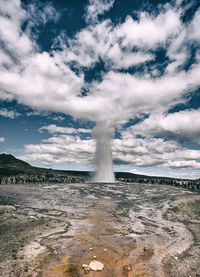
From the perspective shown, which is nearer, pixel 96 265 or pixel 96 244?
Answer: pixel 96 265

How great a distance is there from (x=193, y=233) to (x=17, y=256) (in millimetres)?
21298

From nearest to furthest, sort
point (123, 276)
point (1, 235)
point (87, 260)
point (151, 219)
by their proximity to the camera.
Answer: point (123, 276), point (87, 260), point (1, 235), point (151, 219)

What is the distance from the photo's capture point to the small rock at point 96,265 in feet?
44.1

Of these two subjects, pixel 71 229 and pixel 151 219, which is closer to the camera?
pixel 71 229

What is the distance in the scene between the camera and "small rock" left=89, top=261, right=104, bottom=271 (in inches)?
529

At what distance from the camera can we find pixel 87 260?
14656 millimetres

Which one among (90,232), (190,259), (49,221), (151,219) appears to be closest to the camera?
(190,259)

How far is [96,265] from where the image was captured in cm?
1378

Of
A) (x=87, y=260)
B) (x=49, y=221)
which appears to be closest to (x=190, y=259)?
(x=87, y=260)

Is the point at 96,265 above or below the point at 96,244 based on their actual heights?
below

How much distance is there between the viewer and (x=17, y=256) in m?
14.7

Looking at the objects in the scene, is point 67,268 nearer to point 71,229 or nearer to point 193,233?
point 71,229

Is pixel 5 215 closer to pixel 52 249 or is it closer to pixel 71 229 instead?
pixel 71 229

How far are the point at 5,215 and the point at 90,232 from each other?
1390 cm
